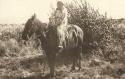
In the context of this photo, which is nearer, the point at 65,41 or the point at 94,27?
the point at 65,41

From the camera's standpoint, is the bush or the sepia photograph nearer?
the sepia photograph

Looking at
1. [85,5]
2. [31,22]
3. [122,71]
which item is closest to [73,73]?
[122,71]

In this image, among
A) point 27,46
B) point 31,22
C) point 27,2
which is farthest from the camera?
point 27,46

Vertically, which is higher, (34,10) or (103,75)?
(34,10)

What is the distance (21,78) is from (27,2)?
6.76 ft

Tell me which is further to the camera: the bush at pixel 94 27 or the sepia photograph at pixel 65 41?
the bush at pixel 94 27

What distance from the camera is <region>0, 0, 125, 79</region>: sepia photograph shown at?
6.71 meters

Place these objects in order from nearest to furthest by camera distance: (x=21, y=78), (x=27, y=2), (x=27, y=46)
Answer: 1. (x=21, y=78)
2. (x=27, y=2)
3. (x=27, y=46)

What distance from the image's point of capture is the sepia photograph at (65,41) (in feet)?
22.0

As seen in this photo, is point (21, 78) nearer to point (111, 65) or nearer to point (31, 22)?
point (31, 22)

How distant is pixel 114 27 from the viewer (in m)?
9.32

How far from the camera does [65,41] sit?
7043 mm

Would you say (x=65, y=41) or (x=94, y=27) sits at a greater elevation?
(x=94, y=27)

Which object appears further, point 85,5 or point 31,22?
point 85,5
